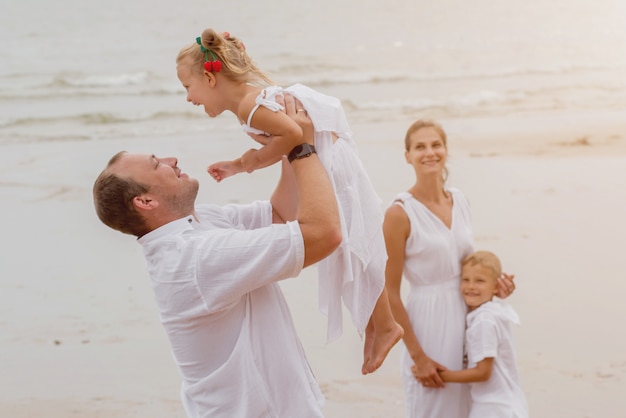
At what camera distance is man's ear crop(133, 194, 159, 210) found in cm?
291

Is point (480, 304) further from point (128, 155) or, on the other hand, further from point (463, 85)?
point (463, 85)

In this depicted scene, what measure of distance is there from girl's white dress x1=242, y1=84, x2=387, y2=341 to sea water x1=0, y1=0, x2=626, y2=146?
454 inches

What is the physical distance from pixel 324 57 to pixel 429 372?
18619mm

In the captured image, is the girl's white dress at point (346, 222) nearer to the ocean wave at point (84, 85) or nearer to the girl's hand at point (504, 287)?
the girl's hand at point (504, 287)

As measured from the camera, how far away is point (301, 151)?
2.98m

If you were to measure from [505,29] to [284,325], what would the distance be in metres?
24.5

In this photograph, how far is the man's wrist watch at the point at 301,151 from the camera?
296 centimetres

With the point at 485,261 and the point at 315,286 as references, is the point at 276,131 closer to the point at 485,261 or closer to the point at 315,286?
the point at 485,261

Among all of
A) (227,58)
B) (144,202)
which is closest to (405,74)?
(227,58)

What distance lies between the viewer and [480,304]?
4828 millimetres

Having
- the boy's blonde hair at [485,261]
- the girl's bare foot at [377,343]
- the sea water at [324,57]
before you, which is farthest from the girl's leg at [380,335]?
the sea water at [324,57]

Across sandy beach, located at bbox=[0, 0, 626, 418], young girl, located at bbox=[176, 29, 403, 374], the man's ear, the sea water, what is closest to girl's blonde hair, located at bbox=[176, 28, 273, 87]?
young girl, located at bbox=[176, 29, 403, 374]

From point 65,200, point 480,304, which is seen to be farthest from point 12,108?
point 480,304

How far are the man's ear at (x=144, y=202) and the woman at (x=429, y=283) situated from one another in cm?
202
